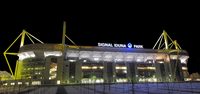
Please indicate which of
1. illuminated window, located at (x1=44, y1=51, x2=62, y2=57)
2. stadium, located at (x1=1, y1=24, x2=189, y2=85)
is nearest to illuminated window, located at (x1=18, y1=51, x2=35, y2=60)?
stadium, located at (x1=1, y1=24, x2=189, y2=85)

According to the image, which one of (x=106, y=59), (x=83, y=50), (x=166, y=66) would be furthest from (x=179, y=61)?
(x=83, y=50)

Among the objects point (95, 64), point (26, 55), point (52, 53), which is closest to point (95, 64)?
point (95, 64)

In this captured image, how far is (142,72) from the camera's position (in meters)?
121

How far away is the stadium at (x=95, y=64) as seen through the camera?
10694 cm

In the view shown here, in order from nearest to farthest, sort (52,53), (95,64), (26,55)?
(52,53) → (26,55) → (95,64)

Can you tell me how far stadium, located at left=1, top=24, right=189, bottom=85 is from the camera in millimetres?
106938

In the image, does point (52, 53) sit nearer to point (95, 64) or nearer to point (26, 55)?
point (26, 55)

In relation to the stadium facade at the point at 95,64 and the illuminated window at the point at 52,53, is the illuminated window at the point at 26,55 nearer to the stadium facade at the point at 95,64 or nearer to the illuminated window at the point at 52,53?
the stadium facade at the point at 95,64

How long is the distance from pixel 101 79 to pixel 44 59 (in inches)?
1335

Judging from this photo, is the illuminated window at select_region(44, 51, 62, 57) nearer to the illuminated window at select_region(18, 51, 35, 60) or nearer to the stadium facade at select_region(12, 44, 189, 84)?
the stadium facade at select_region(12, 44, 189, 84)

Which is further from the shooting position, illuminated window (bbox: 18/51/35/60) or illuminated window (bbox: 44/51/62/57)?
illuminated window (bbox: 18/51/35/60)

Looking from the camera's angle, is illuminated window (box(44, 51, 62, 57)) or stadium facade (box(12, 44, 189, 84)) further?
illuminated window (box(44, 51, 62, 57))

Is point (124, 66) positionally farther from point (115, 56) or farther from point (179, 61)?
point (179, 61)

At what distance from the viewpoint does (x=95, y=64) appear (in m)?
115
